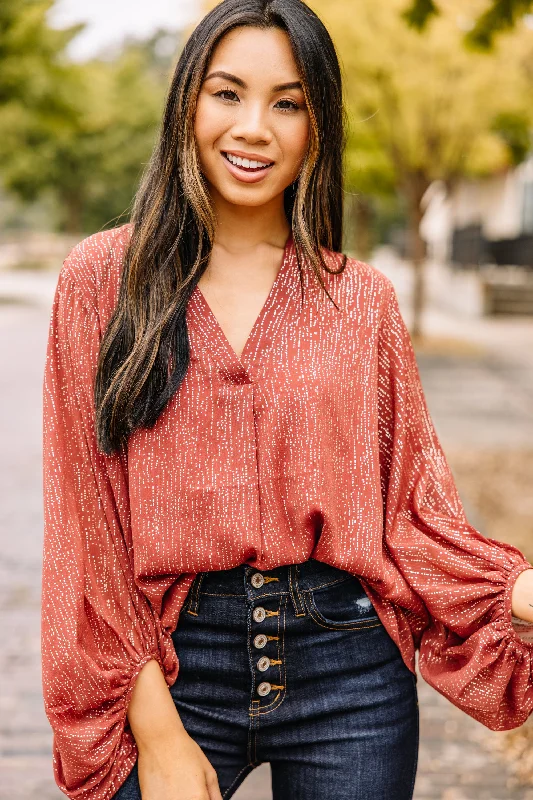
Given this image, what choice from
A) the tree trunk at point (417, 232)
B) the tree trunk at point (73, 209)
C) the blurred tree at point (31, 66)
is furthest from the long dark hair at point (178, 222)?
the tree trunk at point (73, 209)

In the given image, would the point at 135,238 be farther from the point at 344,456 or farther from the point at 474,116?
the point at 474,116

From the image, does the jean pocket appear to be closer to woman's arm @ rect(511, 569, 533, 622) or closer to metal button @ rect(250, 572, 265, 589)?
metal button @ rect(250, 572, 265, 589)

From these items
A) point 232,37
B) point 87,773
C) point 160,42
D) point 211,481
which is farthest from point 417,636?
point 160,42

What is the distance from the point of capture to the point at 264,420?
1656 millimetres

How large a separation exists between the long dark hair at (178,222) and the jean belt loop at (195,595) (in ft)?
0.87

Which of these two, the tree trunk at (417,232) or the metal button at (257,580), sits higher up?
the tree trunk at (417,232)

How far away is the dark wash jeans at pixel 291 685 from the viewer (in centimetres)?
166

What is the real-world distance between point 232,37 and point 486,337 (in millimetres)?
14236

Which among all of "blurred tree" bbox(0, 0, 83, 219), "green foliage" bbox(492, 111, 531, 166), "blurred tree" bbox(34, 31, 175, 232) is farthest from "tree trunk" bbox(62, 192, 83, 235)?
"green foliage" bbox(492, 111, 531, 166)

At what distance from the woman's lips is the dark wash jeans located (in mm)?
681

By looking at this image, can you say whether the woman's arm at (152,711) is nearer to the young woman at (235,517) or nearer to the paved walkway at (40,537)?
the young woman at (235,517)

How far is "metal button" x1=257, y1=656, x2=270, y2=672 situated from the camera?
166 centimetres

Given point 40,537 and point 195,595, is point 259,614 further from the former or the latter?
point 40,537

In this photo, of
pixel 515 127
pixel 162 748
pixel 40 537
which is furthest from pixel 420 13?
pixel 515 127
